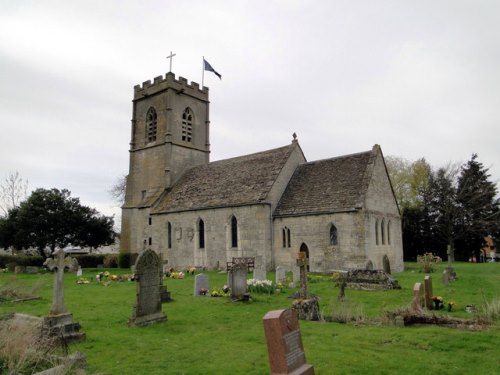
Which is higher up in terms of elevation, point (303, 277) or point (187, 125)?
point (187, 125)

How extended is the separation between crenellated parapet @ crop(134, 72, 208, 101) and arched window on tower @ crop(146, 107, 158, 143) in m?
1.74

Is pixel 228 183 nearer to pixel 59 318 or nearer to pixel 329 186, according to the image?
pixel 329 186

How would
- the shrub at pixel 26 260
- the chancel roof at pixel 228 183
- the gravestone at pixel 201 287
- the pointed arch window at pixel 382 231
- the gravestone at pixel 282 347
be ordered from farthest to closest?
the shrub at pixel 26 260, the chancel roof at pixel 228 183, the pointed arch window at pixel 382 231, the gravestone at pixel 201 287, the gravestone at pixel 282 347

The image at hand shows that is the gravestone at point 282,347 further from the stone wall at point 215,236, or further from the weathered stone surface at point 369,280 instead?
the stone wall at point 215,236

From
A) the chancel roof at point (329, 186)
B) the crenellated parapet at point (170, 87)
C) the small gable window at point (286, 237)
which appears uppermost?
the crenellated parapet at point (170, 87)

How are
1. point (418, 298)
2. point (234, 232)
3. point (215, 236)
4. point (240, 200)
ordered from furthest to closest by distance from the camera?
point (215, 236) → point (234, 232) → point (240, 200) → point (418, 298)

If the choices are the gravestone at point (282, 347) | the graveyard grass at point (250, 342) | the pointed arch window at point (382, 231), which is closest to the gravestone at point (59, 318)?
the graveyard grass at point (250, 342)

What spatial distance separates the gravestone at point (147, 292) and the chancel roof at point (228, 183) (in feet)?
50.0

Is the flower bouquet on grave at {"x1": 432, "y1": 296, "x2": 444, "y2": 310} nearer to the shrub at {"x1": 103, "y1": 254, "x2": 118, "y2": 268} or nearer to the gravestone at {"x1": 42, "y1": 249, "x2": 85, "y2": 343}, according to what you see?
the gravestone at {"x1": 42, "y1": 249, "x2": 85, "y2": 343}

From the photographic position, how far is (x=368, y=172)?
81.1 ft

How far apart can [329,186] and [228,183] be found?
26.9 feet

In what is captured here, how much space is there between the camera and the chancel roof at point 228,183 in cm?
2769

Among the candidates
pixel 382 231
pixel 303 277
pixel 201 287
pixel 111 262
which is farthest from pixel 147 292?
pixel 111 262

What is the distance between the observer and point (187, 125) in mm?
36844
